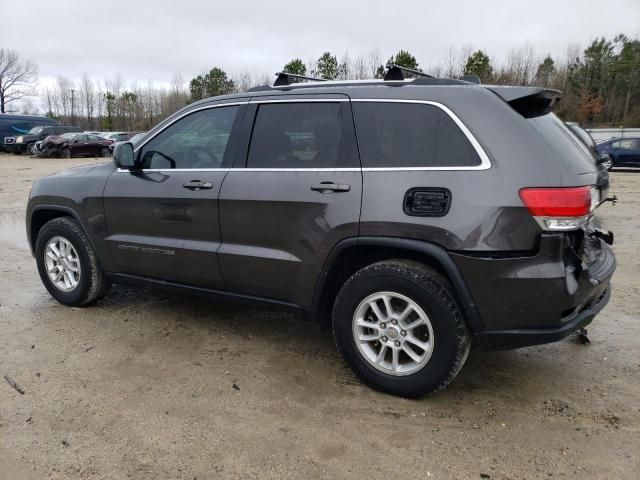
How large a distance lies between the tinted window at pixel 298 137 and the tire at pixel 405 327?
0.77m

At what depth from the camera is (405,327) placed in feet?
10.2

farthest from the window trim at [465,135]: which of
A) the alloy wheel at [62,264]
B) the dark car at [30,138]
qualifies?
the dark car at [30,138]

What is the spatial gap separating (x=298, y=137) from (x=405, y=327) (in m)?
1.42

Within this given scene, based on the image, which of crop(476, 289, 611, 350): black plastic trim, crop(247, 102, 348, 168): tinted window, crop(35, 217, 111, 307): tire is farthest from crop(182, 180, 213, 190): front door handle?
crop(476, 289, 611, 350): black plastic trim

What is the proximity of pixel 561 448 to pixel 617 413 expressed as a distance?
0.57 meters

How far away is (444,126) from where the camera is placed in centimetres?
299

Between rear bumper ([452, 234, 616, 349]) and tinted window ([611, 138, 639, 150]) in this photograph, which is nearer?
rear bumper ([452, 234, 616, 349])

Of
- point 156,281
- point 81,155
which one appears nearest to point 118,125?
point 81,155

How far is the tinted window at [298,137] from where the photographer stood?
3.34 meters

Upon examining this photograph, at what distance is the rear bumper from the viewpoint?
2.71 metres

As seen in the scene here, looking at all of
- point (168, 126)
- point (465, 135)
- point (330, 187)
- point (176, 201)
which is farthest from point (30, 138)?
point (465, 135)

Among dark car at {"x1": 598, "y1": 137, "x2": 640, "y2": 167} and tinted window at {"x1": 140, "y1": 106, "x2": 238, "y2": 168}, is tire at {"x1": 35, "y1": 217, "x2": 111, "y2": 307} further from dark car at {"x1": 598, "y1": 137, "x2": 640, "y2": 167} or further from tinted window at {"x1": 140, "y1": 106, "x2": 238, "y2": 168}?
dark car at {"x1": 598, "y1": 137, "x2": 640, "y2": 167}

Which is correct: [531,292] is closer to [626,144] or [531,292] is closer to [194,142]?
[194,142]

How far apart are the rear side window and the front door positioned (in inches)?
42.0
